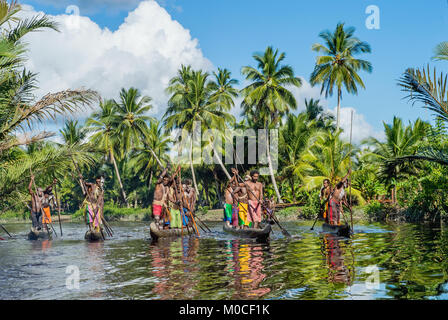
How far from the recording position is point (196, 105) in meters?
34.5

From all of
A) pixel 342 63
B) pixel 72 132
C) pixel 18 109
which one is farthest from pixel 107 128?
pixel 18 109

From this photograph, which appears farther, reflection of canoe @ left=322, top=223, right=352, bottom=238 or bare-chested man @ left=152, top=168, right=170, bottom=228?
bare-chested man @ left=152, top=168, right=170, bottom=228

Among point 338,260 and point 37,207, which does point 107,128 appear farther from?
point 338,260

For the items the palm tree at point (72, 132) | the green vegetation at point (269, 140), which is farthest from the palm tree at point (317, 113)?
the palm tree at point (72, 132)

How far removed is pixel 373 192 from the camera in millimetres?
27547

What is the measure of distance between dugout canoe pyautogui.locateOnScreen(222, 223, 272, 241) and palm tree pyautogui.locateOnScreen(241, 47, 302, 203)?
54.6 feet

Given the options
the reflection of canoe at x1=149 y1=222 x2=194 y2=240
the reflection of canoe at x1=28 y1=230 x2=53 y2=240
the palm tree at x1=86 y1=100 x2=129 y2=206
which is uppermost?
the palm tree at x1=86 y1=100 x2=129 y2=206

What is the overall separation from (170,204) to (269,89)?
1803 cm

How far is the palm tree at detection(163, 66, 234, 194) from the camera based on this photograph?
3416 cm

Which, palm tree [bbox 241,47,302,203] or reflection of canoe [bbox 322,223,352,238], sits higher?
palm tree [bbox 241,47,302,203]

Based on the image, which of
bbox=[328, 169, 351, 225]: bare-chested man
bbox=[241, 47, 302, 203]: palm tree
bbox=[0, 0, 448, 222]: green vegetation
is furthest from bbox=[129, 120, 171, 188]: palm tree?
bbox=[328, 169, 351, 225]: bare-chested man

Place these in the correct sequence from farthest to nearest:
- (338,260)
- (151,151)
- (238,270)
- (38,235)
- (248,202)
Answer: (151,151), (38,235), (248,202), (338,260), (238,270)

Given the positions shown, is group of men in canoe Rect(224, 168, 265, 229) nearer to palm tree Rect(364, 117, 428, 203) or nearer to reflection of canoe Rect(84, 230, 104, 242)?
reflection of canoe Rect(84, 230, 104, 242)
